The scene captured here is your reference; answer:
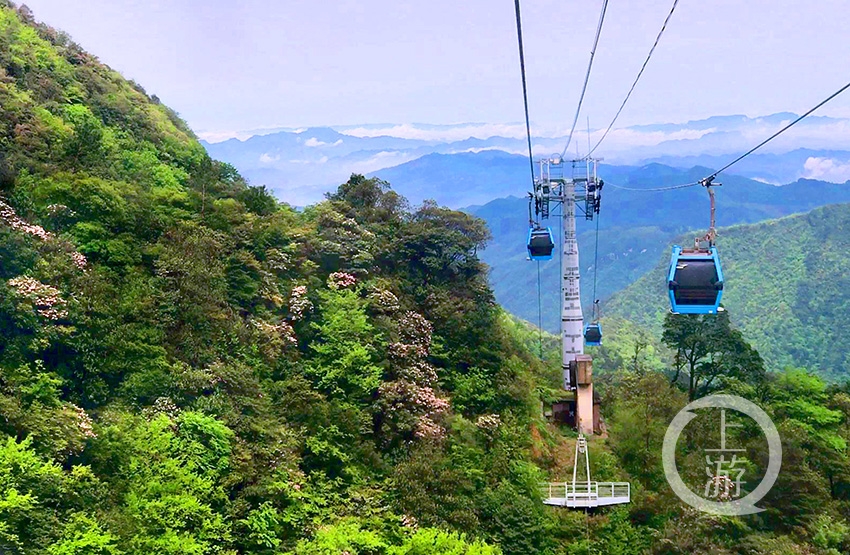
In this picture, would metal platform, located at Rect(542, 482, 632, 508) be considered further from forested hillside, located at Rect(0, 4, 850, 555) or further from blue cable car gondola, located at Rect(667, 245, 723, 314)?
blue cable car gondola, located at Rect(667, 245, 723, 314)

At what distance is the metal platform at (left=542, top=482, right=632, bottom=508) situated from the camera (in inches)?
622

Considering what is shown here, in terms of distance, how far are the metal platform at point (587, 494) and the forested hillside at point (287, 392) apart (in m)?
0.33

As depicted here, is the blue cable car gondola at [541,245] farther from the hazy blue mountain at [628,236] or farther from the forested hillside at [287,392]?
the hazy blue mountain at [628,236]

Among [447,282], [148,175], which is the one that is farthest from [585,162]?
[148,175]

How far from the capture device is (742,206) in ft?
575

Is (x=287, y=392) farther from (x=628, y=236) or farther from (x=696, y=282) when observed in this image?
(x=628, y=236)

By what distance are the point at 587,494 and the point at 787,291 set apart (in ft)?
183

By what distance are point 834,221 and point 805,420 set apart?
6180 centimetres

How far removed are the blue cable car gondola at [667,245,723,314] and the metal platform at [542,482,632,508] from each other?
6632 mm

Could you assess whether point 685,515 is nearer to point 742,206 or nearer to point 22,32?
point 22,32

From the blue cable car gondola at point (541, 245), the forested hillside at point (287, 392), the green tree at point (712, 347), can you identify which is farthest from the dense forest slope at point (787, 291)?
the blue cable car gondola at point (541, 245)

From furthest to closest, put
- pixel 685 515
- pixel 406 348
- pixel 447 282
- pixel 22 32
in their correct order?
pixel 22 32
pixel 447 282
pixel 406 348
pixel 685 515

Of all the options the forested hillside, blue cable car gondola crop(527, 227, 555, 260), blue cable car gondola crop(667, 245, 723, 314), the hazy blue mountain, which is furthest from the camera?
the hazy blue mountain

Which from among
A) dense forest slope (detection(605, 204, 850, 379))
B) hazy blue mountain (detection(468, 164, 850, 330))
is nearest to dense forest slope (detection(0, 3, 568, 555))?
dense forest slope (detection(605, 204, 850, 379))
